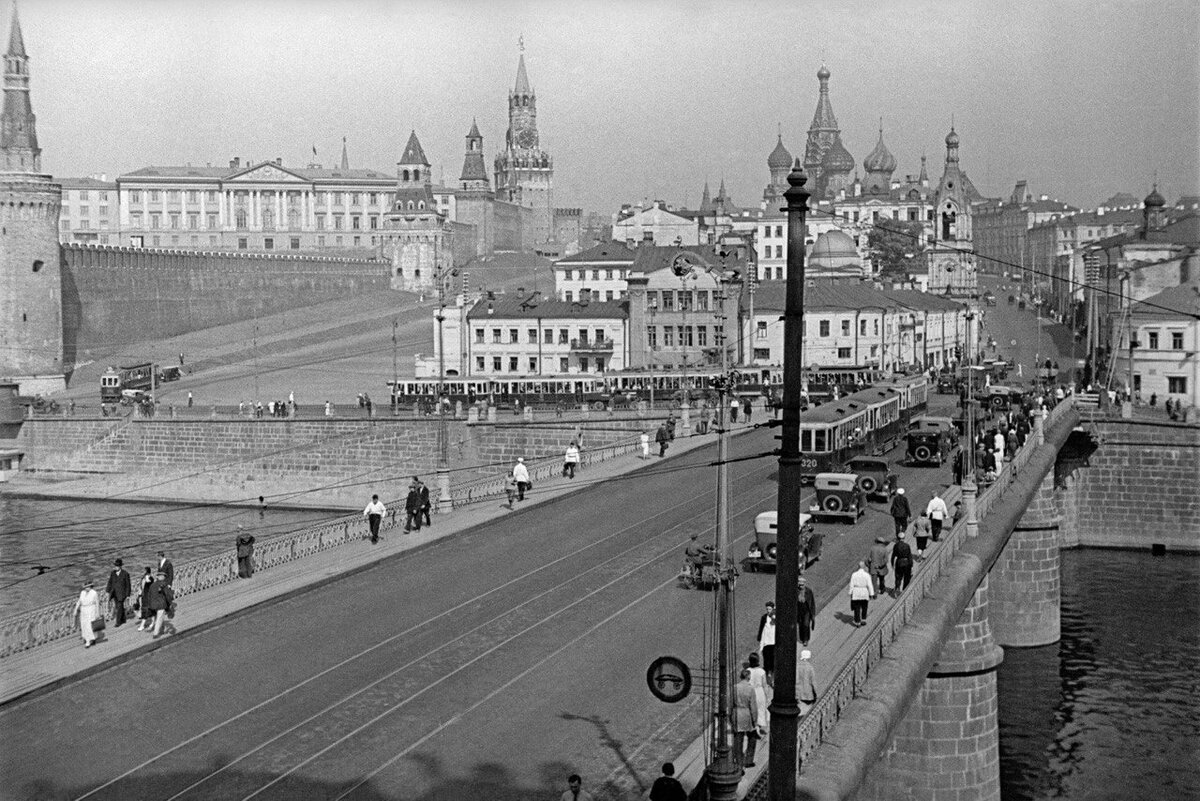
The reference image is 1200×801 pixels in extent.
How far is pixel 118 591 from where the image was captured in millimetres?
23094

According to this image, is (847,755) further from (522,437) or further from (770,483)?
(522,437)

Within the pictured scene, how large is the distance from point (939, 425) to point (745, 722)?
32181 millimetres

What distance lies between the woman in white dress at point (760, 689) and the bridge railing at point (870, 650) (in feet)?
1.73

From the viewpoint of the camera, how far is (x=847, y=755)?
16484 millimetres

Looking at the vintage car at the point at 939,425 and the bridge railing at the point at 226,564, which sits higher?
the vintage car at the point at 939,425

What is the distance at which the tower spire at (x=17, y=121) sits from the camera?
9756 centimetres

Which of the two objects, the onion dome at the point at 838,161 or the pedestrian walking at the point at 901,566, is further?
the onion dome at the point at 838,161

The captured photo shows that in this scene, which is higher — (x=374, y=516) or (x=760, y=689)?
(x=374, y=516)

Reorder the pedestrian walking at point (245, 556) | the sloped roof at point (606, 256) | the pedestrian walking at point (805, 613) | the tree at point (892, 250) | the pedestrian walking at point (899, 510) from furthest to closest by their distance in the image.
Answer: the tree at point (892, 250)
the sloped roof at point (606, 256)
the pedestrian walking at point (899, 510)
the pedestrian walking at point (245, 556)
the pedestrian walking at point (805, 613)

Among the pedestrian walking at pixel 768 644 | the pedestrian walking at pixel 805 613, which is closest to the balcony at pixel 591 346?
the pedestrian walking at pixel 805 613

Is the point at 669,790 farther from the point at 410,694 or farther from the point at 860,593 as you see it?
the point at 860,593

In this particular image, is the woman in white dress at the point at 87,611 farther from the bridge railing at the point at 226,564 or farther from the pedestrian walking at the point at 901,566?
the pedestrian walking at the point at 901,566

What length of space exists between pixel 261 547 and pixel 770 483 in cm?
1757

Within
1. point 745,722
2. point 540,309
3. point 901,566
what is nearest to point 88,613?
point 745,722
